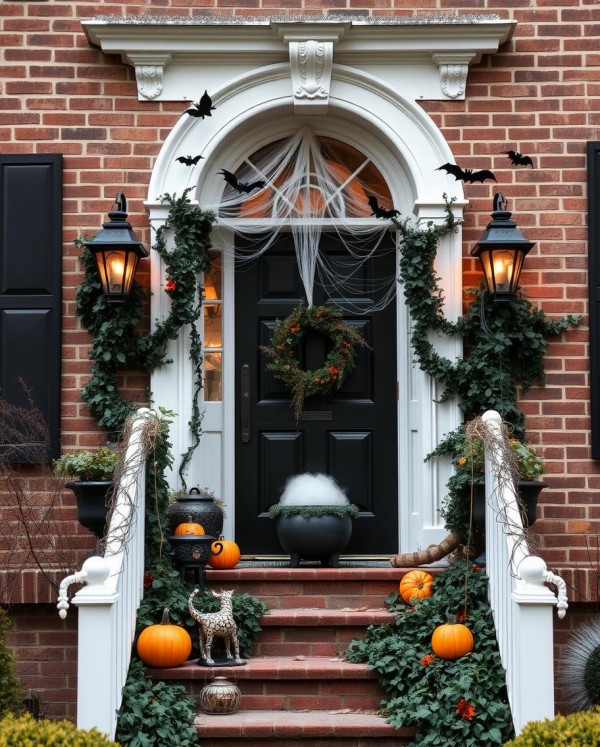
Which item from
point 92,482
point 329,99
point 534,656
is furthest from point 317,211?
point 534,656

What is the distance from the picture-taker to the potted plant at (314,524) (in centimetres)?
594

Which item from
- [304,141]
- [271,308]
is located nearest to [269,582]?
[271,308]

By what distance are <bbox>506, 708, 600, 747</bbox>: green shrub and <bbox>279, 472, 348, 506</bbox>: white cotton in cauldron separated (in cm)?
216

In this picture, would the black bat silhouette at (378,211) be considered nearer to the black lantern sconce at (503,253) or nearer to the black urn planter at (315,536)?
the black lantern sconce at (503,253)

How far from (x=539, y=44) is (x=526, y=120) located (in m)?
0.45

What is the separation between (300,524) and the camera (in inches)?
234

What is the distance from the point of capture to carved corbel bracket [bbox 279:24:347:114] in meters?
6.15

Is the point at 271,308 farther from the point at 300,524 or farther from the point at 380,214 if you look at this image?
the point at 300,524

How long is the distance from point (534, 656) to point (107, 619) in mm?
1779

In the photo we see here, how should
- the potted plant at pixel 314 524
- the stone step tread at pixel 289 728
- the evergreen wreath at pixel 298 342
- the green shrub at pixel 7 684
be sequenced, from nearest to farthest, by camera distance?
the stone step tread at pixel 289 728, the green shrub at pixel 7 684, the potted plant at pixel 314 524, the evergreen wreath at pixel 298 342

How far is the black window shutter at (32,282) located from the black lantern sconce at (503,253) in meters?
2.37

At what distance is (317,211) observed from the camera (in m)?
6.57

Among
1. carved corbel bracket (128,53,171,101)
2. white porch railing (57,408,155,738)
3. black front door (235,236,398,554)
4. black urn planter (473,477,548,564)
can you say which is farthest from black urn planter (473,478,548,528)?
carved corbel bracket (128,53,171,101)

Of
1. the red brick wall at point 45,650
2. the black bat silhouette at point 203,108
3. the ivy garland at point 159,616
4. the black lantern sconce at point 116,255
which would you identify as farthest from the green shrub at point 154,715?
the black bat silhouette at point 203,108
